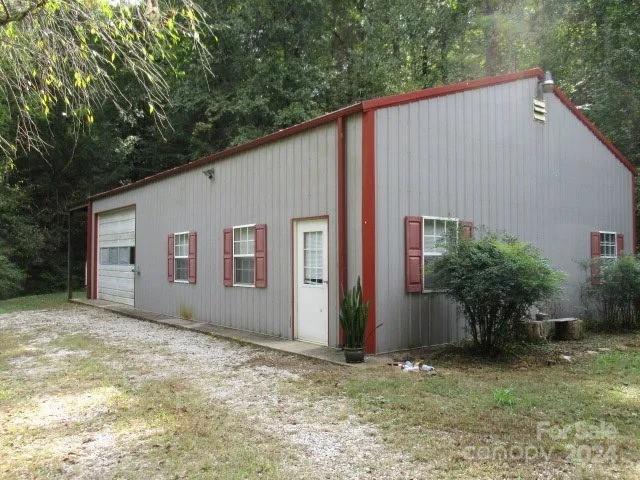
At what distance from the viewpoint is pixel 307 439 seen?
405 centimetres

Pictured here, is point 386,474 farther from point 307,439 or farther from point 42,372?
point 42,372

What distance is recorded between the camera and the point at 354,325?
660cm

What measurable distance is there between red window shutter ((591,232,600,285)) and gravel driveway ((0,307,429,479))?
262 inches

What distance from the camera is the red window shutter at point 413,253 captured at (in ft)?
24.4

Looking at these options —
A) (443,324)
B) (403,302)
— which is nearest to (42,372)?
(403,302)

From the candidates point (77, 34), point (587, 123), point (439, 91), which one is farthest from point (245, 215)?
point (587, 123)

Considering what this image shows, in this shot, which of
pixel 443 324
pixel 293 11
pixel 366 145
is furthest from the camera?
pixel 293 11

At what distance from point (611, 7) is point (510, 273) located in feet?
44.7

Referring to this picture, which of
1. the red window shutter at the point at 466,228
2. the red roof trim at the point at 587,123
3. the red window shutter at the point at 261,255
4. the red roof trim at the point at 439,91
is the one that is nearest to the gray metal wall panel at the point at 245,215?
the red window shutter at the point at 261,255

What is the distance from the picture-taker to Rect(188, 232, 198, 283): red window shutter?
11.4 meters

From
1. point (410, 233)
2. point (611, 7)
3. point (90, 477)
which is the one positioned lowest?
point (90, 477)

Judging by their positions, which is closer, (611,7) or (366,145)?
(366,145)

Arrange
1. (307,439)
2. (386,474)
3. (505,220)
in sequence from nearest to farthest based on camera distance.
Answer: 1. (386,474)
2. (307,439)
3. (505,220)

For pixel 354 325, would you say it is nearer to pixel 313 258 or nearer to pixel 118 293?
pixel 313 258
